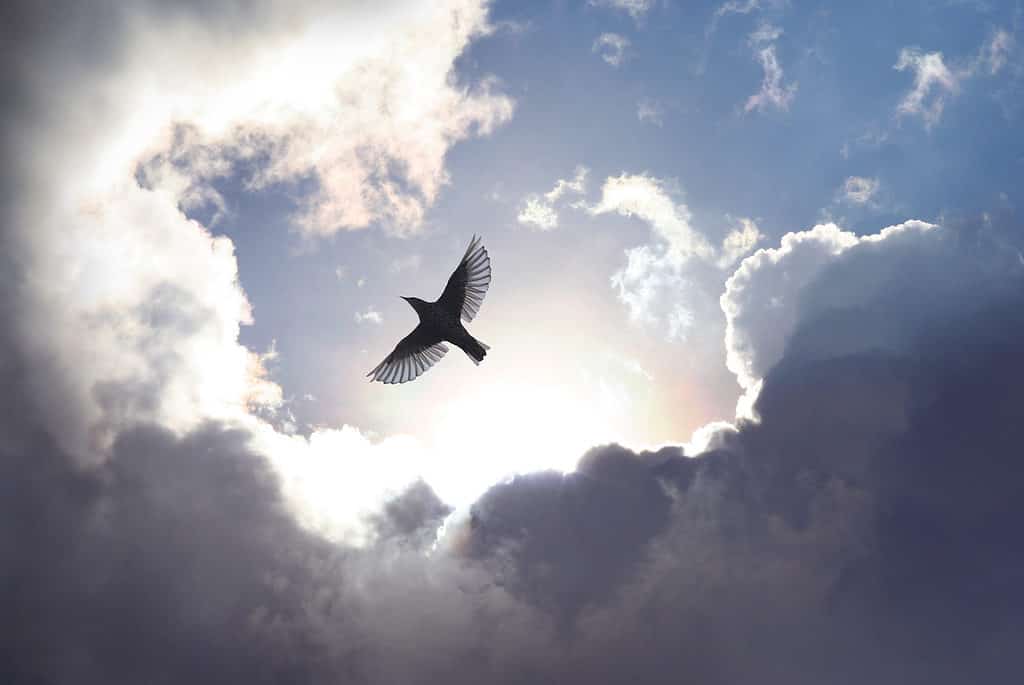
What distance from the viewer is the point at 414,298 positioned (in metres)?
35.6

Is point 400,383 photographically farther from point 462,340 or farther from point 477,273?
point 477,273

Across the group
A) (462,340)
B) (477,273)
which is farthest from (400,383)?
(477,273)

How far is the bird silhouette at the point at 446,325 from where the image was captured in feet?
115

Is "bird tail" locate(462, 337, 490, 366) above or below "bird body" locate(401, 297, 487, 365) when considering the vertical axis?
below

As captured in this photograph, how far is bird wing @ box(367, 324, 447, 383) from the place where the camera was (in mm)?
37188

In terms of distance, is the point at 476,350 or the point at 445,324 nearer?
the point at 476,350

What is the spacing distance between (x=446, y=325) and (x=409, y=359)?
3.68m

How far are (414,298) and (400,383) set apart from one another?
534cm

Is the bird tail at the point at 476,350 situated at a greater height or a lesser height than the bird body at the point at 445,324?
lesser

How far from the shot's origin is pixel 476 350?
35.1 m

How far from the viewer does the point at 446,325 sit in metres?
35.6

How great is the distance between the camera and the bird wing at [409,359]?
3719cm

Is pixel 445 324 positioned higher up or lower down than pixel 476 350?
higher up

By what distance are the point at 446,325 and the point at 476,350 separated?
2.25 m
